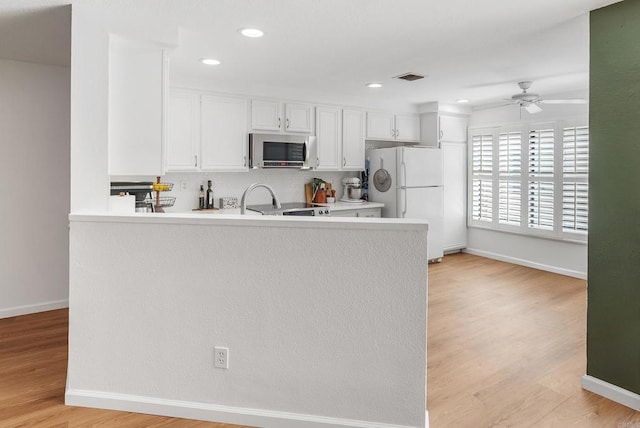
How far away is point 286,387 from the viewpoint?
2.19 meters

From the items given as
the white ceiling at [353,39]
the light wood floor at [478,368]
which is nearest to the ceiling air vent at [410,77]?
the white ceiling at [353,39]

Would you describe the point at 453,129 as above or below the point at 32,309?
above

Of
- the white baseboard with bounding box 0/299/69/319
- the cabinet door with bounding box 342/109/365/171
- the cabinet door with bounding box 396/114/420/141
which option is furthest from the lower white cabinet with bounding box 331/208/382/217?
the white baseboard with bounding box 0/299/69/319

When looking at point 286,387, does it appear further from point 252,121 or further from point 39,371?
point 252,121

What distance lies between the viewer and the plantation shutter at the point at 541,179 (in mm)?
5453

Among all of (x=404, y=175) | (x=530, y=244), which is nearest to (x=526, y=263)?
(x=530, y=244)

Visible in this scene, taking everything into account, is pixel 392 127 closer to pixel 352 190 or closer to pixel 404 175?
pixel 404 175

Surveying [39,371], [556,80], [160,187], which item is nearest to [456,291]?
[556,80]

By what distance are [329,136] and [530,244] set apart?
3.05m

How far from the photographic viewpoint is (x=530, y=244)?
19.0ft

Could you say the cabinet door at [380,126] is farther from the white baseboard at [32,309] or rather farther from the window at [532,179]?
the white baseboard at [32,309]

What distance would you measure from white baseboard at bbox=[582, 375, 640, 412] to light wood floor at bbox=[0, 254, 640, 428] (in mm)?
54

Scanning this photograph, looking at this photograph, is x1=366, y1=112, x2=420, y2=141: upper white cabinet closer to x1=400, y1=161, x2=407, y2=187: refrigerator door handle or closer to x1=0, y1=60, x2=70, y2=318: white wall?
x1=400, y1=161, x2=407, y2=187: refrigerator door handle

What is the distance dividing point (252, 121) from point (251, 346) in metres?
3.29
